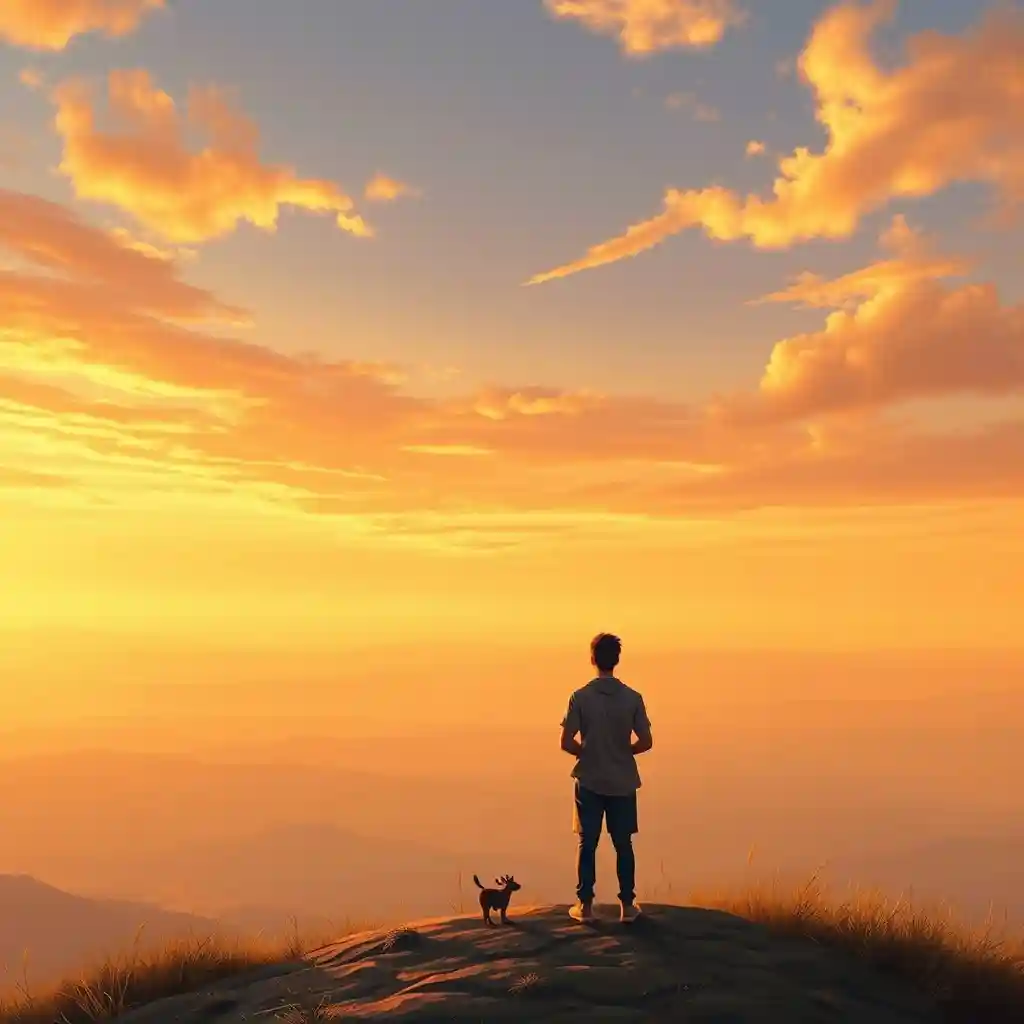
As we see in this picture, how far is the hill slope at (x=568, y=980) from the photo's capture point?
28.7ft

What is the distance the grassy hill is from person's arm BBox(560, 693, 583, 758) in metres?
1.87

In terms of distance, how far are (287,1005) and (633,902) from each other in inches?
150

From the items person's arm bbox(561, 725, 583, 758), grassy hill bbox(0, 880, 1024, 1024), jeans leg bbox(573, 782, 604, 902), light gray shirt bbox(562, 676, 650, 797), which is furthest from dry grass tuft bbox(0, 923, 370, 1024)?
light gray shirt bbox(562, 676, 650, 797)

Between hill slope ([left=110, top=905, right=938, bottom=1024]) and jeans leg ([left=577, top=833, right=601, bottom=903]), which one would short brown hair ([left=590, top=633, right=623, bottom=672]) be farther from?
hill slope ([left=110, top=905, right=938, bottom=1024])

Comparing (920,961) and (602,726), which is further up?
(602,726)

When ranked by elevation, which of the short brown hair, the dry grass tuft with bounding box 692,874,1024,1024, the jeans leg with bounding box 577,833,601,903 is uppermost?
the short brown hair

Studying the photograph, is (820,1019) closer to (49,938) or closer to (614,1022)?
(614,1022)

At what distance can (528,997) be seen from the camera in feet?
29.0

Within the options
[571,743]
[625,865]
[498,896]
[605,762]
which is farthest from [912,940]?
[498,896]

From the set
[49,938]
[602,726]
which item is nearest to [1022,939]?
[602,726]

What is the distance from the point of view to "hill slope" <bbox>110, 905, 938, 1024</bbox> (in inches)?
344

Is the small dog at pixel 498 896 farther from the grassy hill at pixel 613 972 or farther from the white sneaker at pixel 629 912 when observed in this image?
the white sneaker at pixel 629 912

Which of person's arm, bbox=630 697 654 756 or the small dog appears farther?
the small dog

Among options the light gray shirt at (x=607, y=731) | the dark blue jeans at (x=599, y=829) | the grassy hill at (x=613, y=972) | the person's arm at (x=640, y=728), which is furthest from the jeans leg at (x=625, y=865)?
the person's arm at (x=640, y=728)
